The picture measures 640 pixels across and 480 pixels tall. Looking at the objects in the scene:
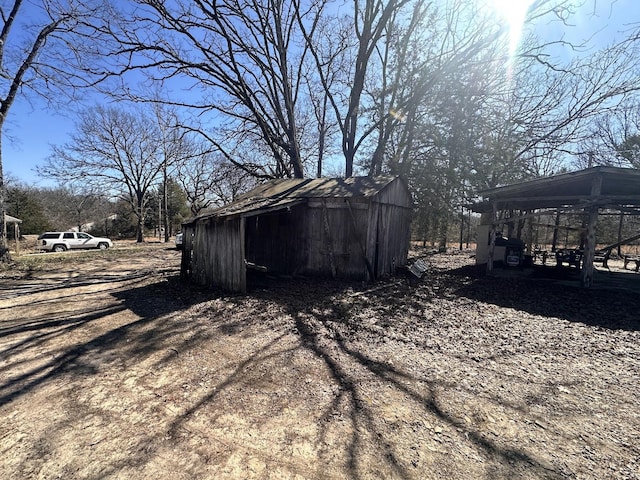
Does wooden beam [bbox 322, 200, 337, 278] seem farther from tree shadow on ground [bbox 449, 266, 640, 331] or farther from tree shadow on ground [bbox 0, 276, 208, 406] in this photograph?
tree shadow on ground [bbox 0, 276, 208, 406]

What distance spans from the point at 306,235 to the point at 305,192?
1.55 metres

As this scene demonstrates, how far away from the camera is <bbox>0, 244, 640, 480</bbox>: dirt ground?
229 centimetres

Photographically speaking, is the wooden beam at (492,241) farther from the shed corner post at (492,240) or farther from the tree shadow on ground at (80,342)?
the tree shadow on ground at (80,342)

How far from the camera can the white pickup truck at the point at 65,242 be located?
2017cm

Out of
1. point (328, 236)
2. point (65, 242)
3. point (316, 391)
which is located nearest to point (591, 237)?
point (328, 236)

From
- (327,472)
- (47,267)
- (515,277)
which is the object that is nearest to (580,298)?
(515,277)

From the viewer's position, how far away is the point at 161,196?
36.7 m

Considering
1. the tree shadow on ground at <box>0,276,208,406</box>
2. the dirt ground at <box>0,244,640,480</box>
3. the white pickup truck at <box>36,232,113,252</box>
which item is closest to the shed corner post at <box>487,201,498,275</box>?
the dirt ground at <box>0,244,640,480</box>

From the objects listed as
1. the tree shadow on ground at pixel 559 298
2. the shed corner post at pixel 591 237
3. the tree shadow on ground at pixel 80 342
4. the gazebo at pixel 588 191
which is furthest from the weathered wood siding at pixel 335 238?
the shed corner post at pixel 591 237

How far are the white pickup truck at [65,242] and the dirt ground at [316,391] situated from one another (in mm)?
18334

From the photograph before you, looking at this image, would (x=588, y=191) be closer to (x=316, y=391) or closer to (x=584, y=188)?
(x=584, y=188)

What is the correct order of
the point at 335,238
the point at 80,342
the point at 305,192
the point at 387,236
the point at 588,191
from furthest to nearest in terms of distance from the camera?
1. the point at 588,191
2. the point at 387,236
3. the point at 305,192
4. the point at 335,238
5. the point at 80,342

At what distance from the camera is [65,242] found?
67.9 ft

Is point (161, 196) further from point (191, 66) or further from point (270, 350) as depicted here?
point (270, 350)
